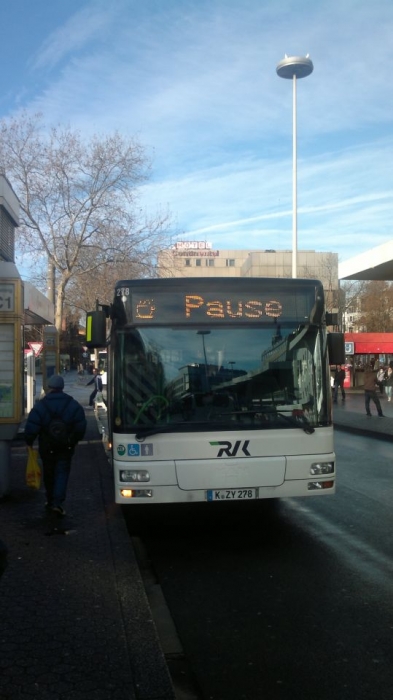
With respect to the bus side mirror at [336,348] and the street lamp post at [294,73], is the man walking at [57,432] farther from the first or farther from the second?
the street lamp post at [294,73]

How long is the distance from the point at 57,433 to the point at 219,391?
1773 millimetres

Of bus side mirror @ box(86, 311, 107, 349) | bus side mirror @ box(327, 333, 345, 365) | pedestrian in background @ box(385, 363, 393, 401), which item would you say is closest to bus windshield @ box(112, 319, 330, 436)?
bus side mirror @ box(86, 311, 107, 349)

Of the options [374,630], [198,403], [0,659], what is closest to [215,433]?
[198,403]

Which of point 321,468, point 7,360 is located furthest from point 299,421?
point 7,360

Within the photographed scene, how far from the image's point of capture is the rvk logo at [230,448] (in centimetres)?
696

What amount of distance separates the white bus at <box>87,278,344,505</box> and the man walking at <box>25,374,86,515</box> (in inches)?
24.6

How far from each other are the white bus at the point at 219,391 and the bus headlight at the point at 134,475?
0.04 ft

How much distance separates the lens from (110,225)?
32.3 meters

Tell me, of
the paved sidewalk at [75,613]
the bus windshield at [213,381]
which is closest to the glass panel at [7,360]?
the paved sidewalk at [75,613]

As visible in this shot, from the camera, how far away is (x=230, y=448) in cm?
697

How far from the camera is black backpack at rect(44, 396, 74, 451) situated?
7.38 meters

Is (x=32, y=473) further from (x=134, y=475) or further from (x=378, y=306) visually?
(x=378, y=306)

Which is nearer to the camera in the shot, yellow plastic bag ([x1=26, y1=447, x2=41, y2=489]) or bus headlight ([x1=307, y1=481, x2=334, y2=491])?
bus headlight ([x1=307, y1=481, x2=334, y2=491])

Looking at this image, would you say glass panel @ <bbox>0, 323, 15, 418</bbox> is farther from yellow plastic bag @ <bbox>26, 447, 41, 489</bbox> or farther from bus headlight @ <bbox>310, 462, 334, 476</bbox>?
bus headlight @ <bbox>310, 462, 334, 476</bbox>
